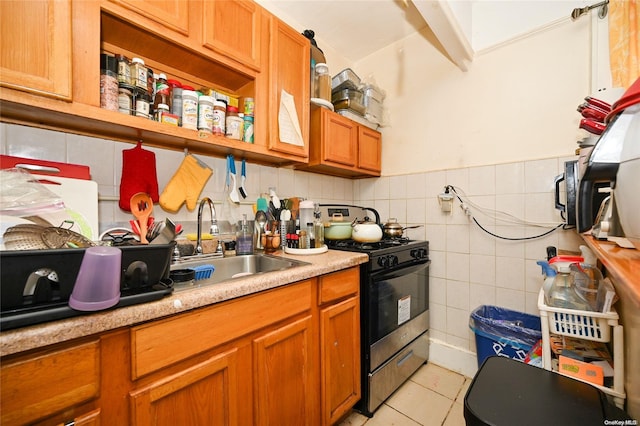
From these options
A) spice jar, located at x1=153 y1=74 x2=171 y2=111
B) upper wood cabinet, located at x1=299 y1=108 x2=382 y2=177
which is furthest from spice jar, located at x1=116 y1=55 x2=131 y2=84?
upper wood cabinet, located at x1=299 y1=108 x2=382 y2=177

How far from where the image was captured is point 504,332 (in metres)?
1.44

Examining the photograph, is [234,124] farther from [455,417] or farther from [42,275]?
[455,417]

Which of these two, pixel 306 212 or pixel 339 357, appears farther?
pixel 306 212

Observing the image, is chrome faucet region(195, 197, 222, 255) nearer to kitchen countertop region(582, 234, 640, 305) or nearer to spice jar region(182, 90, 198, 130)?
spice jar region(182, 90, 198, 130)

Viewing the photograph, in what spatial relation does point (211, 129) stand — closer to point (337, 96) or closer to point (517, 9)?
point (337, 96)

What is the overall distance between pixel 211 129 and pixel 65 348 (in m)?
1.00

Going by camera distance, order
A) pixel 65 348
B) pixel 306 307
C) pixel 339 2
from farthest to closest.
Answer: pixel 339 2
pixel 306 307
pixel 65 348

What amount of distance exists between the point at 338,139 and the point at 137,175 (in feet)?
3.97

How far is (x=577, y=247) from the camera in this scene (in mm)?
1429

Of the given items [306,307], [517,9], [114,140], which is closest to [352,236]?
[306,307]

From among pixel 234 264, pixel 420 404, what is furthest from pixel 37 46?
pixel 420 404

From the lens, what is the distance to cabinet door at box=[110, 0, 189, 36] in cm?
93

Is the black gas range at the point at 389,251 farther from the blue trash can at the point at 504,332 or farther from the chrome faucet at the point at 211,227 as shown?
the chrome faucet at the point at 211,227

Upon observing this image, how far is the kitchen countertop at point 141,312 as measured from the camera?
1.63 ft
